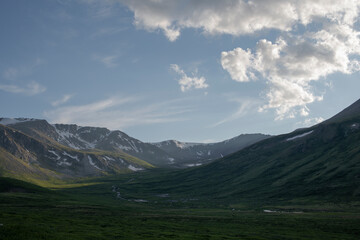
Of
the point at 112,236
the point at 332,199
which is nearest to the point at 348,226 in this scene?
the point at 112,236

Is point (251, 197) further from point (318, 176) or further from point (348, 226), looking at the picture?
point (348, 226)

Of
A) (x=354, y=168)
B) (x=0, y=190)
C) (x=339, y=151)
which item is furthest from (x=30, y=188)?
(x=339, y=151)

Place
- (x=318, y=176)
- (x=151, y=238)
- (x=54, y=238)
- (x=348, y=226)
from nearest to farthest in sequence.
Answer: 1. (x=54, y=238)
2. (x=151, y=238)
3. (x=348, y=226)
4. (x=318, y=176)

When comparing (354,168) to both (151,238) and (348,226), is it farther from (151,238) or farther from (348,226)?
(151,238)

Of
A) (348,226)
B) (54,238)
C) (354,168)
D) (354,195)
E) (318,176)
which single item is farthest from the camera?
(318,176)

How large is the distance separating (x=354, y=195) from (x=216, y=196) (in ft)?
271

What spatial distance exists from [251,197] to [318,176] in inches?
1649

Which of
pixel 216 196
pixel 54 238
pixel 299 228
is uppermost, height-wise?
pixel 54 238

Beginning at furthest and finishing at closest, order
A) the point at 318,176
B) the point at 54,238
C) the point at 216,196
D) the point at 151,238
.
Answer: the point at 216,196 < the point at 318,176 < the point at 151,238 < the point at 54,238

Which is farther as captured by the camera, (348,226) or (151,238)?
(348,226)

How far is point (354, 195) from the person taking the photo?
132 m

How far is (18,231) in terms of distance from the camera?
39.4 meters

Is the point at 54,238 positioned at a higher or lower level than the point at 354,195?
higher

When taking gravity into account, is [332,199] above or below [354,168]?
below
